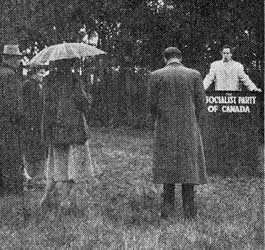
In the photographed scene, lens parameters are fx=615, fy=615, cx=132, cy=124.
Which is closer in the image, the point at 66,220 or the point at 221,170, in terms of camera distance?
the point at 66,220

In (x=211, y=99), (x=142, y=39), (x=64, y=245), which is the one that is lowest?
(x=64, y=245)

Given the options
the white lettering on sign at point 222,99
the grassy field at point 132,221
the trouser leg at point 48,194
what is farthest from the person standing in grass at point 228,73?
the trouser leg at point 48,194

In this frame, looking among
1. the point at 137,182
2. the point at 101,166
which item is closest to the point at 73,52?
the point at 137,182

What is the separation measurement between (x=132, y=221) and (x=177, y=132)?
1.13 m

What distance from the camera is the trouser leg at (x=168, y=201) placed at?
691cm

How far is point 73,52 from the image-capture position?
698 cm

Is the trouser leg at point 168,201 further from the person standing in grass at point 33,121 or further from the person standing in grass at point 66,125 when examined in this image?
the person standing in grass at point 33,121

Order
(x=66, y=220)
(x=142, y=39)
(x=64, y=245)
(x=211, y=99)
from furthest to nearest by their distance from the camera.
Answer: (x=142, y=39) < (x=211, y=99) < (x=66, y=220) < (x=64, y=245)

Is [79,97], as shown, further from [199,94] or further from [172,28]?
[172,28]

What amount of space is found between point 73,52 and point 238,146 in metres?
4.63

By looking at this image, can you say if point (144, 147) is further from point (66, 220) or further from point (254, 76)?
point (66, 220)

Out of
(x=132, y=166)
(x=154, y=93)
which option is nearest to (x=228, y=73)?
(x=132, y=166)

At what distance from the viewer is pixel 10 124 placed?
840 cm

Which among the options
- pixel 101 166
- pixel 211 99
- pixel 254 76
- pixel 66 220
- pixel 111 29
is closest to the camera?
pixel 66 220
